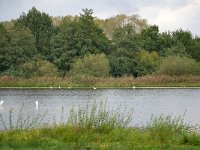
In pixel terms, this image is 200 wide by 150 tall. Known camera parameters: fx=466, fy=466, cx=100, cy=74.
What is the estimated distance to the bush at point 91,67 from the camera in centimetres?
8012

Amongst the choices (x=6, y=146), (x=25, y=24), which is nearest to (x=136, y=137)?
(x=6, y=146)

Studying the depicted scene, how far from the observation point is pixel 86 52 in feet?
290

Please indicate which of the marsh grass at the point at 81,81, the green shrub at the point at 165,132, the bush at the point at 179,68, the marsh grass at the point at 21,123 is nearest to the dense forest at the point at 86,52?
the bush at the point at 179,68

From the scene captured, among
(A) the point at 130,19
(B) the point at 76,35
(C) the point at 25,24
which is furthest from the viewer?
(A) the point at 130,19

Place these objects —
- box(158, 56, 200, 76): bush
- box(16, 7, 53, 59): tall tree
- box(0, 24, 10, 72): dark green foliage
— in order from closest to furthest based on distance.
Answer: box(158, 56, 200, 76): bush < box(0, 24, 10, 72): dark green foliage < box(16, 7, 53, 59): tall tree

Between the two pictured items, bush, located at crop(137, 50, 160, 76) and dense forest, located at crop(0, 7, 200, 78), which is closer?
dense forest, located at crop(0, 7, 200, 78)

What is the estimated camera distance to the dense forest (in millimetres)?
82500

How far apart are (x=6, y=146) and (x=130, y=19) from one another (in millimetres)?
113388

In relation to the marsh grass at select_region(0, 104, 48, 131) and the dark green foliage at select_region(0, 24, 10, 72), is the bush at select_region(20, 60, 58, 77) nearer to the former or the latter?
the dark green foliage at select_region(0, 24, 10, 72)

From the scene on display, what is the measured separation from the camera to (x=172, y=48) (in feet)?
315

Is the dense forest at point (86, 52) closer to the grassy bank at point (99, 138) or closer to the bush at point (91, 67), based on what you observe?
the bush at point (91, 67)

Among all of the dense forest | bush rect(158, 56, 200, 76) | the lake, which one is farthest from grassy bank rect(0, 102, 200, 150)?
bush rect(158, 56, 200, 76)

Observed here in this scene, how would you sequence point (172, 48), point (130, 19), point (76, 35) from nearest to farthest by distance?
point (76, 35), point (172, 48), point (130, 19)

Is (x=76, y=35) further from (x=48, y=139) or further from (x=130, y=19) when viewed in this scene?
Answer: (x=48, y=139)
